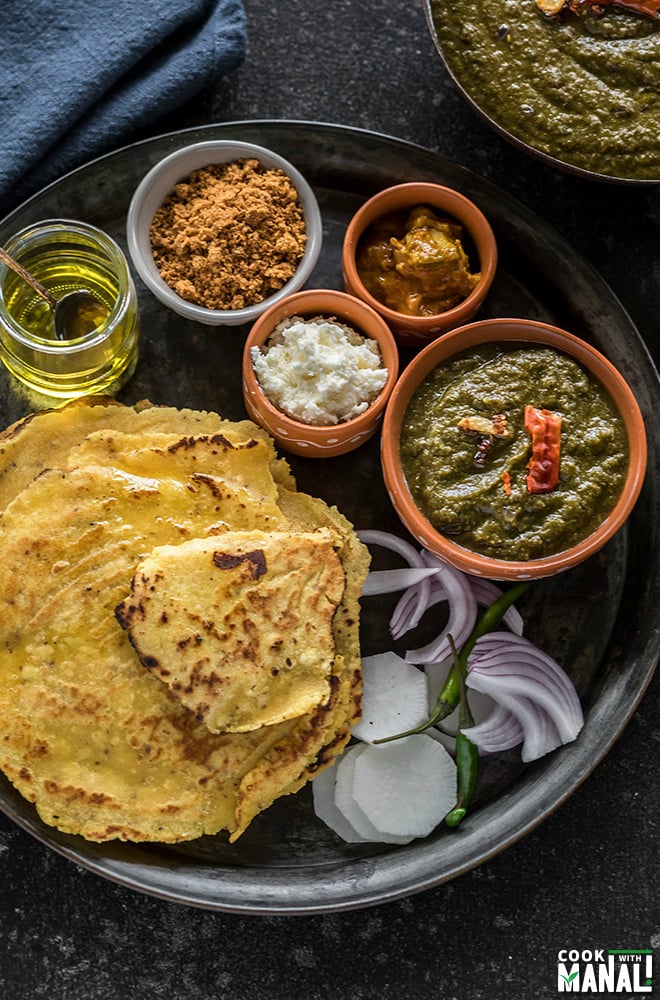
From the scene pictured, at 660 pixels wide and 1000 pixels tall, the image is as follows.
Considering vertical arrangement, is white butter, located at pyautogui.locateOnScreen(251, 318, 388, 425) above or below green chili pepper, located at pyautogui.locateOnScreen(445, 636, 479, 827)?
above

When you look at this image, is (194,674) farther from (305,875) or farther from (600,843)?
(600,843)

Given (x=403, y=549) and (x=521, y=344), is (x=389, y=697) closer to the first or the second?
(x=403, y=549)

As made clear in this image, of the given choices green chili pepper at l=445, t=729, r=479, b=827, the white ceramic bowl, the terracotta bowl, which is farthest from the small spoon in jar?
green chili pepper at l=445, t=729, r=479, b=827

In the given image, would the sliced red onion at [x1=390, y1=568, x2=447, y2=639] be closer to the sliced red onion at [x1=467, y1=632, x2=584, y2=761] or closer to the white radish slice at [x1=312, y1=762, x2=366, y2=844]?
the sliced red onion at [x1=467, y1=632, x2=584, y2=761]

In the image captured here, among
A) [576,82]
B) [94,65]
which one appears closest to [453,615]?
[576,82]

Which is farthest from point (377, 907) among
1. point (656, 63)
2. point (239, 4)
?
point (239, 4)

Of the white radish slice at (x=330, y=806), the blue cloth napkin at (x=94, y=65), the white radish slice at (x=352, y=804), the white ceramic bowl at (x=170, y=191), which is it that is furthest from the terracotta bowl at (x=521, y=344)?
the blue cloth napkin at (x=94, y=65)
